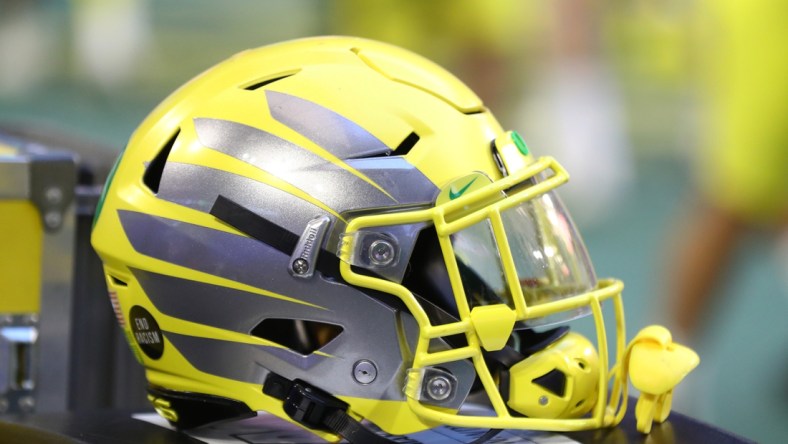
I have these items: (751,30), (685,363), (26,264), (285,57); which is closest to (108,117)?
(751,30)

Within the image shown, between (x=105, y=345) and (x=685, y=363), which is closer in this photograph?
(x=685, y=363)

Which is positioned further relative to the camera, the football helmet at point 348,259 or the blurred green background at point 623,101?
the blurred green background at point 623,101

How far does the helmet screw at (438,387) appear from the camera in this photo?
1.20 meters

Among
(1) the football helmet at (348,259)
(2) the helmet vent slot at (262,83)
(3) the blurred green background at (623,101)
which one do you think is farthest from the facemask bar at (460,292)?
(3) the blurred green background at (623,101)

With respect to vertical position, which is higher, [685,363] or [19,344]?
[685,363]

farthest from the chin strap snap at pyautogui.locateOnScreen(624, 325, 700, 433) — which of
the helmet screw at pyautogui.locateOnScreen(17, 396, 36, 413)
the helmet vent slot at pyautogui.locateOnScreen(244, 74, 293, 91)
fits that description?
the helmet screw at pyautogui.locateOnScreen(17, 396, 36, 413)

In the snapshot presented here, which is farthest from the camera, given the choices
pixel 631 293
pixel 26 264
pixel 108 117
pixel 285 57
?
pixel 108 117

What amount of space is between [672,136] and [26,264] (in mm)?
2553

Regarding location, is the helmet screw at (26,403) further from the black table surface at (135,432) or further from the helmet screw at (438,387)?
the helmet screw at (438,387)

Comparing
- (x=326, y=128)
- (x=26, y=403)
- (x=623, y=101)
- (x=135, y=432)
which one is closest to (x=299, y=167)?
(x=326, y=128)

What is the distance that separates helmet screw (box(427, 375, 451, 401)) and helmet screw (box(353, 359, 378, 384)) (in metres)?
0.06

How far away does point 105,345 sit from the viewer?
5.70ft

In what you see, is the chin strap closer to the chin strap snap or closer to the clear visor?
the clear visor

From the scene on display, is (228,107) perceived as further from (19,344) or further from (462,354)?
(19,344)
